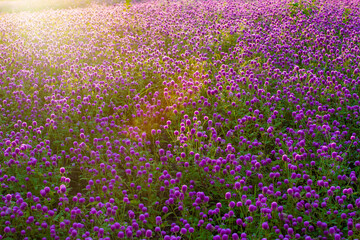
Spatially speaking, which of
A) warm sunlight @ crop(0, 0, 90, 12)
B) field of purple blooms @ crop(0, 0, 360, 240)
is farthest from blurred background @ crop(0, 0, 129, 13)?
field of purple blooms @ crop(0, 0, 360, 240)

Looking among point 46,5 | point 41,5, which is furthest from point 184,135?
point 41,5

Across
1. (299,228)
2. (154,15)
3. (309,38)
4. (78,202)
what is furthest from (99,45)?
(299,228)

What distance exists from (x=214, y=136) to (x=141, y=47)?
477 cm

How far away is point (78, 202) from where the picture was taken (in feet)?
13.0

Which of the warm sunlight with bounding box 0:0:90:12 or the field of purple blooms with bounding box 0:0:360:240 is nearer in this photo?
the field of purple blooms with bounding box 0:0:360:240

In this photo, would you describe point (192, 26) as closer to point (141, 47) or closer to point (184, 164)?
point (141, 47)

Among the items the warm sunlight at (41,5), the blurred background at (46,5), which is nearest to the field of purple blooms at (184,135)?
the blurred background at (46,5)

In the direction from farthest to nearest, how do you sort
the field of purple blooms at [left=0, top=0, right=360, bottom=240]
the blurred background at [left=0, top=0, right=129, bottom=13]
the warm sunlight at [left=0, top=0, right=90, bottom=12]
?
the warm sunlight at [left=0, top=0, right=90, bottom=12]
the blurred background at [left=0, top=0, right=129, bottom=13]
the field of purple blooms at [left=0, top=0, right=360, bottom=240]

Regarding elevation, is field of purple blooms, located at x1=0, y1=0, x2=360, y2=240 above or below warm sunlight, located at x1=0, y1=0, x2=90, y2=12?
below

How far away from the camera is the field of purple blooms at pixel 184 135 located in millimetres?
3609

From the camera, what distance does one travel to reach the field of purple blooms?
A: 361cm

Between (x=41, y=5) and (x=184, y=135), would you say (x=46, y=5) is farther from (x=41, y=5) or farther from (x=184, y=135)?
(x=184, y=135)

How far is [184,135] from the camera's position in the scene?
15.8ft

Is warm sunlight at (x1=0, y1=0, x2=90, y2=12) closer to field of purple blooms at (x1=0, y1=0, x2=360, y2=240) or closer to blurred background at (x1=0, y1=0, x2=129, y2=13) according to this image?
blurred background at (x1=0, y1=0, x2=129, y2=13)
